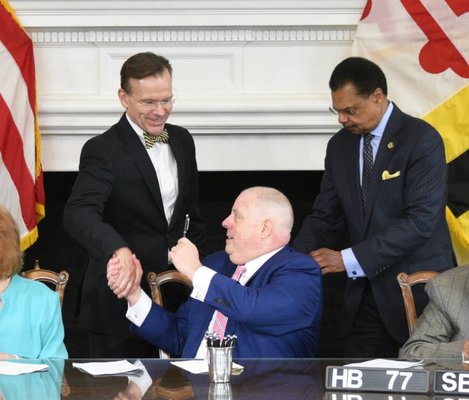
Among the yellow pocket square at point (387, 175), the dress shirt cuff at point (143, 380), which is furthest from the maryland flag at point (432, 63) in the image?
the dress shirt cuff at point (143, 380)

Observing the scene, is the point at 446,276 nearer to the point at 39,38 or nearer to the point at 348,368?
the point at 348,368

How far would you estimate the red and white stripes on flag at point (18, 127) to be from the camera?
4.63 m

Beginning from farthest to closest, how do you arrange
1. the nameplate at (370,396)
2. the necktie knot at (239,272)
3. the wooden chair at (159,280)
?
1. the wooden chair at (159,280)
2. the necktie knot at (239,272)
3. the nameplate at (370,396)

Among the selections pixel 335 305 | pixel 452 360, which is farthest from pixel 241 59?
pixel 452 360

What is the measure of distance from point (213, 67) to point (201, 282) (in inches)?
75.4

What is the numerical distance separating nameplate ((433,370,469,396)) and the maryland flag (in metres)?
2.17

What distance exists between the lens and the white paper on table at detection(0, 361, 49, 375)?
2830 mm

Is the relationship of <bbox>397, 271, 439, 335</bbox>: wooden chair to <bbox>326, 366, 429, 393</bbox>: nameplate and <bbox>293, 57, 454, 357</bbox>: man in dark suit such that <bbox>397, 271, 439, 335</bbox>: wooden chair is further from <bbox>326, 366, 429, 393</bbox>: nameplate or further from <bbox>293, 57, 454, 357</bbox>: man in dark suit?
<bbox>326, 366, 429, 393</bbox>: nameplate

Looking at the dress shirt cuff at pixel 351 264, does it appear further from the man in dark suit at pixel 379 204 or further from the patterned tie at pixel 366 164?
the patterned tie at pixel 366 164

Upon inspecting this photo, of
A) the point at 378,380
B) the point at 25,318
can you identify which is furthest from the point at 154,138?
the point at 378,380

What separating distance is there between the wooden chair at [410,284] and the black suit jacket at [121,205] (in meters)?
0.94

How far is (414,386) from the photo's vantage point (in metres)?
2.59

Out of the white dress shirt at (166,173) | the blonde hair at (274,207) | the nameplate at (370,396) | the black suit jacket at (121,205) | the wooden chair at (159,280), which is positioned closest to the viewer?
the nameplate at (370,396)

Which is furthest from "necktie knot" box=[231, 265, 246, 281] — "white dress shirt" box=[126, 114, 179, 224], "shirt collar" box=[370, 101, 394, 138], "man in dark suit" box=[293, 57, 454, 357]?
"shirt collar" box=[370, 101, 394, 138]
